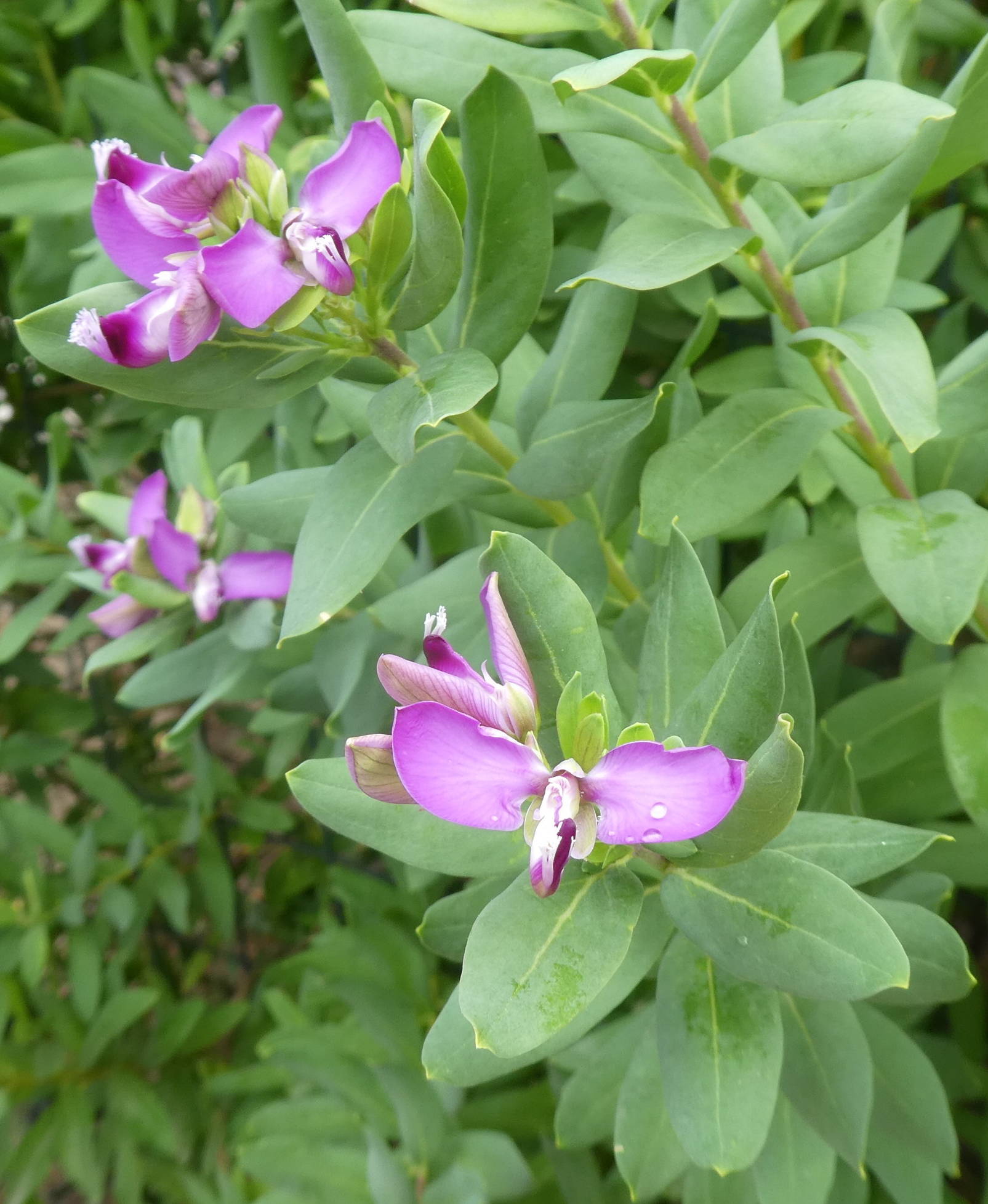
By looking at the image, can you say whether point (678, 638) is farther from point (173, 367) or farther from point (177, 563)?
point (177, 563)

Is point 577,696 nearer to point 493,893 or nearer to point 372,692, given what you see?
point 493,893

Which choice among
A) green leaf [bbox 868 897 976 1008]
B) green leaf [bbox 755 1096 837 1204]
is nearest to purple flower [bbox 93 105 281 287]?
green leaf [bbox 868 897 976 1008]

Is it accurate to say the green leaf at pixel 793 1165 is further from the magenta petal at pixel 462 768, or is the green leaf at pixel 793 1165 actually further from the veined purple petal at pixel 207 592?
the veined purple petal at pixel 207 592

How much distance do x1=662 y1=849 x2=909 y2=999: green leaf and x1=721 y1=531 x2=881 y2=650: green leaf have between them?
13.3 inches

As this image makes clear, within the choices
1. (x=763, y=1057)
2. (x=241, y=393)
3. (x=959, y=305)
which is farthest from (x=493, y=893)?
(x=959, y=305)

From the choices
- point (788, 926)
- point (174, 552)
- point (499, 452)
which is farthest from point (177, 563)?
point (788, 926)

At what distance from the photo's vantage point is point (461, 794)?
539 mm

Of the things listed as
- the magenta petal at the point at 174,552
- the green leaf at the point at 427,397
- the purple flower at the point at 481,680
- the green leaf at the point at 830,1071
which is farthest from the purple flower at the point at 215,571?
the green leaf at the point at 830,1071

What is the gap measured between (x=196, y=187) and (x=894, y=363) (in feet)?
1.58

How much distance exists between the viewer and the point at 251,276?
64 centimetres

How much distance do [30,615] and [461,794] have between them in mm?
1217

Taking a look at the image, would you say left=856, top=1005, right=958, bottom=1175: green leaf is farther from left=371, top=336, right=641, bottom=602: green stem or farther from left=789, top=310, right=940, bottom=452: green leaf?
left=789, top=310, right=940, bottom=452: green leaf

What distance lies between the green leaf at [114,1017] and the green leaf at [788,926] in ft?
4.26

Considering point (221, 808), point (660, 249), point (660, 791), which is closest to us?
point (660, 791)
